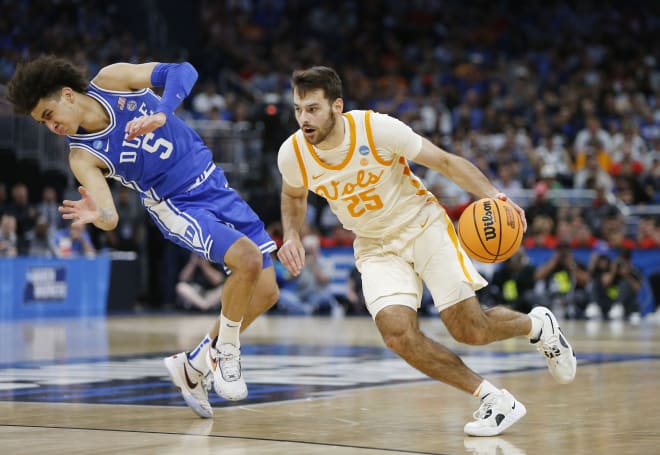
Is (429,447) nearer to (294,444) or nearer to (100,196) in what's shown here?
(294,444)

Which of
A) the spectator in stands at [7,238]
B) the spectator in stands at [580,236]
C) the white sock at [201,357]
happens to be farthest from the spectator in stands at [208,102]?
the white sock at [201,357]

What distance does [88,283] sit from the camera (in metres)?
19.6

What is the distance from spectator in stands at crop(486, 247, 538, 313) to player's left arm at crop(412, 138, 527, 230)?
10.6 meters

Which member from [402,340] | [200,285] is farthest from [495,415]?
[200,285]

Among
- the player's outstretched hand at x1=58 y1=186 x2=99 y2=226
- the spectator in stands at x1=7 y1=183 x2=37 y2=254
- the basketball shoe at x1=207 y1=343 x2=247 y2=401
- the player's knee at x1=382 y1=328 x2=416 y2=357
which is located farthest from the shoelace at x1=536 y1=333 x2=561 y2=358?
the spectator in stands at x1=7 y1=183 x2=37 y2=254

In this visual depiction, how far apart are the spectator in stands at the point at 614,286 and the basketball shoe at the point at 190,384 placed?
11275mm

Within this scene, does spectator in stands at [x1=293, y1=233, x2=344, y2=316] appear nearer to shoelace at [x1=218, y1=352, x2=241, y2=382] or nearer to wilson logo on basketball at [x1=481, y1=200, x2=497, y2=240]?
shoelace at [x1=218, y1=352, x2=241, y2=382]

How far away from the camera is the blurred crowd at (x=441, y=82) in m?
Answer: 19.4

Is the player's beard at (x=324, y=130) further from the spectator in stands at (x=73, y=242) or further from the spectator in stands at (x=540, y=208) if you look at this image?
the spectator in stands at (x=73, y=242)

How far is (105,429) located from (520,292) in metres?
11.5

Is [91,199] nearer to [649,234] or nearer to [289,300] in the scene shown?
[649,234]

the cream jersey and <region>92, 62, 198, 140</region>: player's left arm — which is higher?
<region>92, 62, 198, 140</region>: player's left arm

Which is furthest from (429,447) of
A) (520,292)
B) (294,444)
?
(520,292)

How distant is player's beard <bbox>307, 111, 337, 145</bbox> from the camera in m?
6.38
